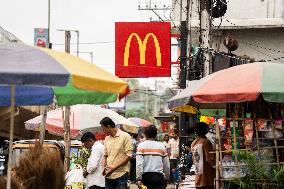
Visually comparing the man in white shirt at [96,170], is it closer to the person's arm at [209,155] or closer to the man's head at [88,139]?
the man's head at [88,139]

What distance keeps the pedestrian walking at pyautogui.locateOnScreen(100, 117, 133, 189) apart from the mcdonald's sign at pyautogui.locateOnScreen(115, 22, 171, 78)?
8.34m

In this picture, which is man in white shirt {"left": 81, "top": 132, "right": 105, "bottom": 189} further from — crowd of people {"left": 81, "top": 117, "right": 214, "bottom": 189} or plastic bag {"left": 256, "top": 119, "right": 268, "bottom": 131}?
plastic bag {"left": 256, "top": 119, "right": 268, "bottom": 131}

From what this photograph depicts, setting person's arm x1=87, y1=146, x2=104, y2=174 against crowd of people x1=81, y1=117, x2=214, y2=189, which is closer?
crowd of people x1=81, y1=117, x2=214, y2=189

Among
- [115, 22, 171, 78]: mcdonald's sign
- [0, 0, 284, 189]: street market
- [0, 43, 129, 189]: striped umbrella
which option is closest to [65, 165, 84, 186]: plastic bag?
[0, 0, 284, 189]: street market

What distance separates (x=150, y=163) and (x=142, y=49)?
29.0ft

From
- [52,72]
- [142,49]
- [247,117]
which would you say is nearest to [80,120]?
[142,49]

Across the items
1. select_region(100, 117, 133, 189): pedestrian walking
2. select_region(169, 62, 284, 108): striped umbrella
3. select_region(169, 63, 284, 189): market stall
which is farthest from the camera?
select_region(100, 117, 133, 189): pedestrian walking

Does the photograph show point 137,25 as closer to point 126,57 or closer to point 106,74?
point 126,57

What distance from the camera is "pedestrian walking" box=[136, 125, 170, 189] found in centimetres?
1096

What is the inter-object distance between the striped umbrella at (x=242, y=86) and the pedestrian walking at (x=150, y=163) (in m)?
1.76

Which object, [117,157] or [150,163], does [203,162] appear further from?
[117,157]

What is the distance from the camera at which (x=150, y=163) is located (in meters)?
11.0

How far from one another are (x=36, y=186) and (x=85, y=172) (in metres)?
5.82

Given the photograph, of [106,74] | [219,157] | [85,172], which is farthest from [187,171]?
[106,74]
